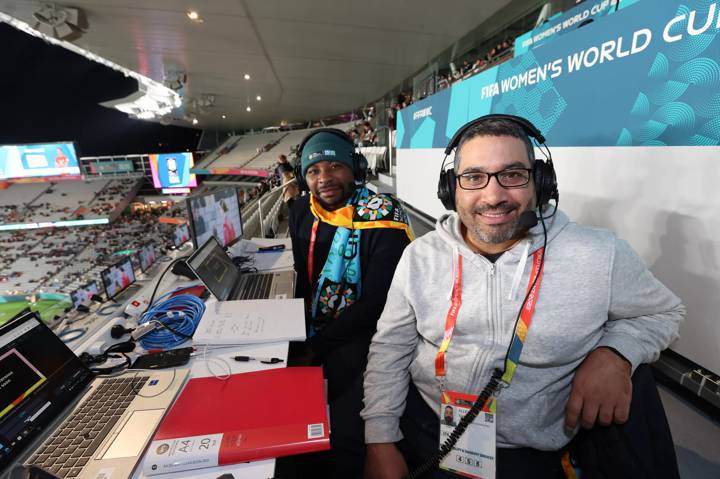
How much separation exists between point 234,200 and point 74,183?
2500cm

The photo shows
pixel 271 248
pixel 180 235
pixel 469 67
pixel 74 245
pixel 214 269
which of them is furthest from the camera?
pixel 74 245

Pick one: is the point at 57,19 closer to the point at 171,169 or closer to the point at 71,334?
the point at 71,334

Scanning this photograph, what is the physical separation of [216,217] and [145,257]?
1.72 feet

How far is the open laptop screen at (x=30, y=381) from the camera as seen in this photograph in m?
0.74

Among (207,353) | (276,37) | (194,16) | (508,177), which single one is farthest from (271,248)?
(276,37)

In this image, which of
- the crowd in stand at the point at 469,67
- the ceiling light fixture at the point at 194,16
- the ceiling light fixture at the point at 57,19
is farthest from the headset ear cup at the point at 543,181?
the ceiling light fixture at the point at 57,19

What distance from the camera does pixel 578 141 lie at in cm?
165

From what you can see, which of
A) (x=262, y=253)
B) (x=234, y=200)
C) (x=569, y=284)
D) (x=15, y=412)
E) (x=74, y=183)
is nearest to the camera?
(x=15, y=412)

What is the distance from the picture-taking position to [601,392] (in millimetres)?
793

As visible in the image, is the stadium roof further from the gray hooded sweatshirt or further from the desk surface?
the gray hooded sweatshirt

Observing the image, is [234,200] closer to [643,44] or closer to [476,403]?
[476,403]

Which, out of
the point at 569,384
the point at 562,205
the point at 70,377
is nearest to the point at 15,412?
the point at 70,377

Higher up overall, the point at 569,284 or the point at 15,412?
Answer: the point at 569,284

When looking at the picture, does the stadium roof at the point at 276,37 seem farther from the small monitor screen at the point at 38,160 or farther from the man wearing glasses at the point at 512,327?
the small monitor screen at the point at 38,160
